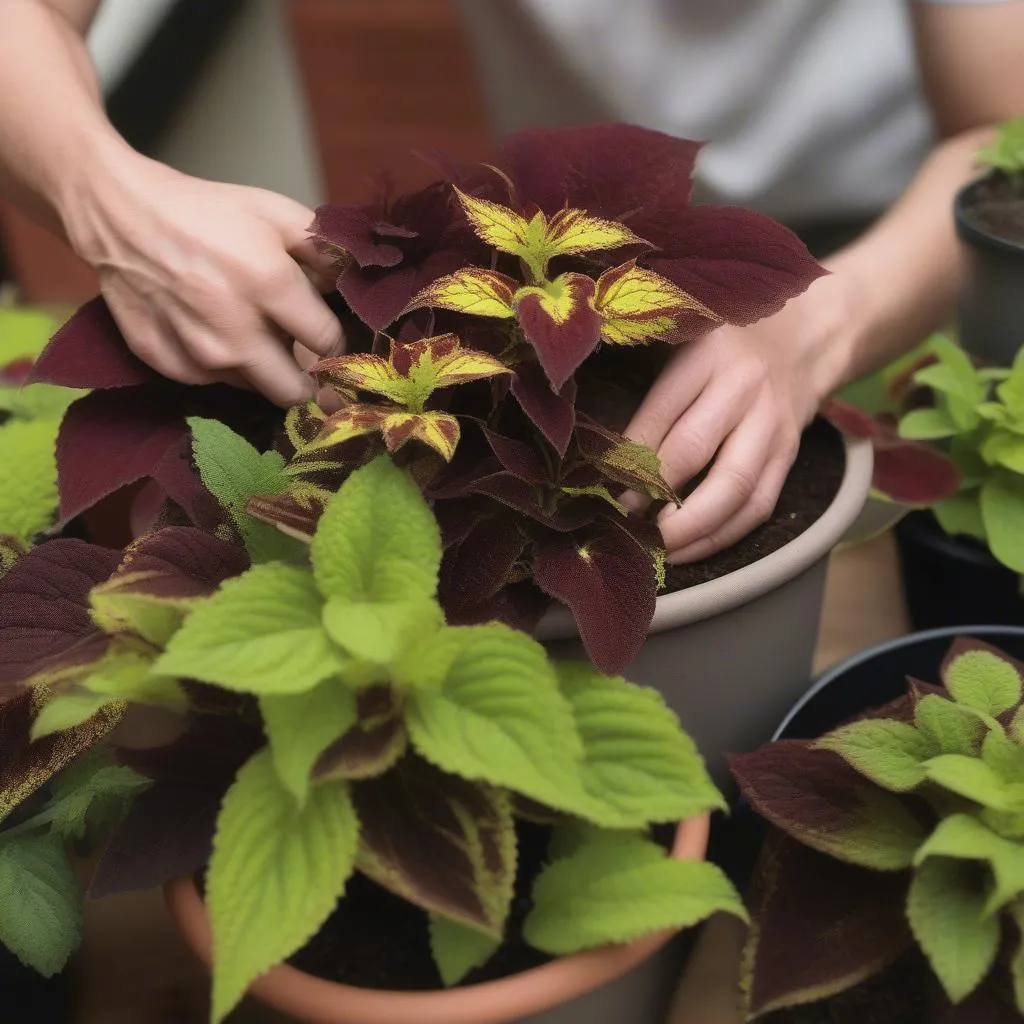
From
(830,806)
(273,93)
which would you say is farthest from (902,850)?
(273,93)

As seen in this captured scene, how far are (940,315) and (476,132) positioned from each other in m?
1.89

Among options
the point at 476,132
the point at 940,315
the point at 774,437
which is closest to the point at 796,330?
the point at 774,437

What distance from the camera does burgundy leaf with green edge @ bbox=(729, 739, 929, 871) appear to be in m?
0.39

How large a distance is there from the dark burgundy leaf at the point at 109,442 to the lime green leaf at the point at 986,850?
1.20ft

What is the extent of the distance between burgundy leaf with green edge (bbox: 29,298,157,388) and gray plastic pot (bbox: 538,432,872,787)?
0.26 metres

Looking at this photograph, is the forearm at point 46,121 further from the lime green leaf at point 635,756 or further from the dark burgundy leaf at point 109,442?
the lime green leaf at point 635,756

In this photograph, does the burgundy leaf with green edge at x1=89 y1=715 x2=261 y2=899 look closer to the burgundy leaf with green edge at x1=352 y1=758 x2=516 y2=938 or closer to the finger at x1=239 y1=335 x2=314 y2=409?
the burgundy leaf with green edge at x1=352 y1=758 x2=516 y2=938

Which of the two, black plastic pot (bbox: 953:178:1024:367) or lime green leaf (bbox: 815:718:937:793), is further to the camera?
black plastic pot (bbox: 953:178:1024:367)

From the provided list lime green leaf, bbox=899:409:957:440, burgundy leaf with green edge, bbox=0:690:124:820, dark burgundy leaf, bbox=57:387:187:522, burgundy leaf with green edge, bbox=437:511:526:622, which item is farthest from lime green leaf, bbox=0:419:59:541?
lime green leaf, bbox=899:409:957:440

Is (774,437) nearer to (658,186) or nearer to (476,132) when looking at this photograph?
(658,186)

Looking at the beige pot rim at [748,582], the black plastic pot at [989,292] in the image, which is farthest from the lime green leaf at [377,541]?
the black plastic pot at [989,292]

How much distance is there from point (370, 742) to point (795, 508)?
1.01 feet

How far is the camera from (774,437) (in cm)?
53

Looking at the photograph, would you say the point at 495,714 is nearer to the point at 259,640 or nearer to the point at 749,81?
the point at 259,640
